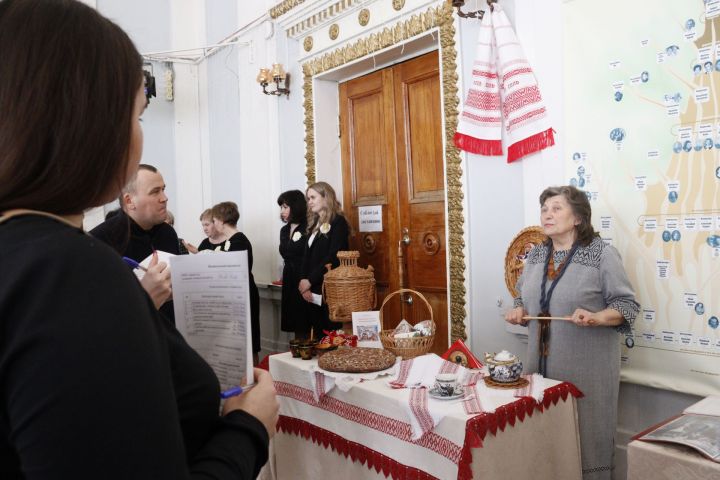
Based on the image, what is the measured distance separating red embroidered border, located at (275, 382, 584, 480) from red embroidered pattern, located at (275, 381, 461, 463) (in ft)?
0.05

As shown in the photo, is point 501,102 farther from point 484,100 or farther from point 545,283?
point 545,283

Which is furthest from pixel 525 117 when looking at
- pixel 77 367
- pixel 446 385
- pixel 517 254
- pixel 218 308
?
pixel 77 367

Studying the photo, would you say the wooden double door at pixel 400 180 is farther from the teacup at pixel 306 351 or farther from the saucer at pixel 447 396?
the saucer at pixel 447 396

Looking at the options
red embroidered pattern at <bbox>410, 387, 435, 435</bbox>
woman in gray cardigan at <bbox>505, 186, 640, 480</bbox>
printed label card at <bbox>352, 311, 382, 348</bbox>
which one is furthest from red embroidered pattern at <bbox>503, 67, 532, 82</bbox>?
red embroidered pattern at <bbox>410, 387, 435, 435</bbox>

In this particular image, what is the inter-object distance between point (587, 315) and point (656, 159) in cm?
83

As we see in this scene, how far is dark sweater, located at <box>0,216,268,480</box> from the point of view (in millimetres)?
523

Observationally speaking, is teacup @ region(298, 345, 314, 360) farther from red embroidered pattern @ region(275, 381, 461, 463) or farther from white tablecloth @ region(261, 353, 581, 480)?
red embroidered pattern @ region(275, 381, 461, 463)

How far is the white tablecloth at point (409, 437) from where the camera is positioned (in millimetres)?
1919

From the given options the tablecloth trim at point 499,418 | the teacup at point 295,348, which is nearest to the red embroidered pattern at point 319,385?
the teacup at point 295,348

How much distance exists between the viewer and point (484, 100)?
3.22 metres

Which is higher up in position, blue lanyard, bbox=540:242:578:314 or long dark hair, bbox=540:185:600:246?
long dark hair, bbox=540:185:600:246

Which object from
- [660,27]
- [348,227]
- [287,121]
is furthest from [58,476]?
[287,121]

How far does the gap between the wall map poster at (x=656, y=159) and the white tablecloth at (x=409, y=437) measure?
64 centimetres

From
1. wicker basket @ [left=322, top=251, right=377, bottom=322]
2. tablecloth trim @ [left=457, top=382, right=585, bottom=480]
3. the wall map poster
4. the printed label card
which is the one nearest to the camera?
tablecloth trim @ [left=457, top=382, right=585, bottom=480]
